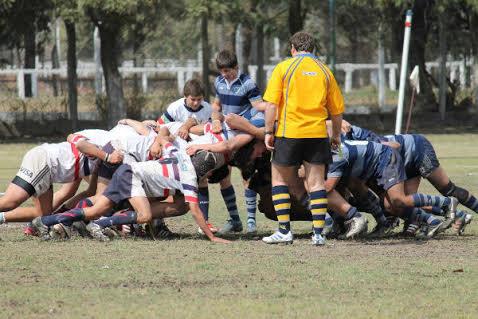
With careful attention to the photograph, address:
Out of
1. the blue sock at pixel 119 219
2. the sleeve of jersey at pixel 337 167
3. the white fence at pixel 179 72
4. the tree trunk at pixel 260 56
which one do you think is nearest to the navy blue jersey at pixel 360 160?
the sleeve of jersey at pixel 337 167

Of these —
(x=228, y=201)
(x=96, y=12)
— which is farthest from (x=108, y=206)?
(x=96, y=12)

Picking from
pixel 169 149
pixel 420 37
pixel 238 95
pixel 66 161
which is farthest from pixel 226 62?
pixel 420 37

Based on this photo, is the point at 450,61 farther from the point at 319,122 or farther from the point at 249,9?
the point at 319,122

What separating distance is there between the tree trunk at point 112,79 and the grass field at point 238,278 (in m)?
22.9

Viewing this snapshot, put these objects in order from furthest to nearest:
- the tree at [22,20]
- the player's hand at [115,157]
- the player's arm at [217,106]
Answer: the tree at [22,20] → the player's arm at [217,106] → the player's hand at [115,157]

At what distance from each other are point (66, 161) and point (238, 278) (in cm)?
326

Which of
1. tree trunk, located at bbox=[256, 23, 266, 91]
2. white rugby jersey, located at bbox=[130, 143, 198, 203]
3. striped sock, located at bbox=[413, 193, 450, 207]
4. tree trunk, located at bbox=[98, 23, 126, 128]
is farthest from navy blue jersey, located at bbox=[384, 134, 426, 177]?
tree trunk, located at bbox=[256, 23, 266, 91]

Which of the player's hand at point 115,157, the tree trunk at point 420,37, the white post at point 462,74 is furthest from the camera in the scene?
the white post at point 462,74

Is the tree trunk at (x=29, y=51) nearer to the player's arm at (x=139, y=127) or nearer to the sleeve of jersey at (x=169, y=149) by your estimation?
the player's arm at (x=139, y=127)

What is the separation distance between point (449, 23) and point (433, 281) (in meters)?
33.6

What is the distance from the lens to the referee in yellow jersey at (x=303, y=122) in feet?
36.9

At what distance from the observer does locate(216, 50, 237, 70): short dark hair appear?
12.4 metres

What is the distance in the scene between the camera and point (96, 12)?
110ft

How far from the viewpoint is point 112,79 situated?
35.4 m
